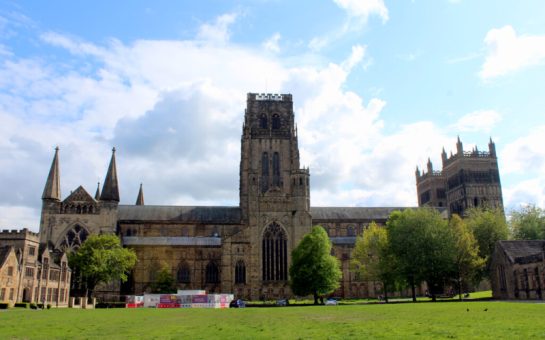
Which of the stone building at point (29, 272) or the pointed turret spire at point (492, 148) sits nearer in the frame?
the stone building at point (29, 272)

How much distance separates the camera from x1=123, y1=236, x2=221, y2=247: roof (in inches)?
3489

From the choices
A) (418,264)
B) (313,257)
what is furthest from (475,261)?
(313,257)

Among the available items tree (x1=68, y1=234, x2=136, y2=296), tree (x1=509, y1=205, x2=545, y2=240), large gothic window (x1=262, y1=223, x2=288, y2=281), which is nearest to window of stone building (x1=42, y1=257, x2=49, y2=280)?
tree (x1=68, y1=234, x2=136, y2=296)

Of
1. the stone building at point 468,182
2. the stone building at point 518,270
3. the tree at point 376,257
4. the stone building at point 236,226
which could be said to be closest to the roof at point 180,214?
the stone building at point 236,226

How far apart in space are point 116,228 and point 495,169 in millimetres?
87112

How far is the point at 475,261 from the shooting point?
2462 inches

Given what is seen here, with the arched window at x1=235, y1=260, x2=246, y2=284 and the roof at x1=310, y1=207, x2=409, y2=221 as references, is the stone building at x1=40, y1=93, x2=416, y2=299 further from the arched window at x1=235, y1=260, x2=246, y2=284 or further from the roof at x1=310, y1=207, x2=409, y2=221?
the roof at x1=310, y1=207, x2=409, y2=221

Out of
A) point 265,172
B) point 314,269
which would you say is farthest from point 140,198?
point 314,269

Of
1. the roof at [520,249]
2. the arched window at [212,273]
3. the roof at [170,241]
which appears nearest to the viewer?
the roof at [520,249]

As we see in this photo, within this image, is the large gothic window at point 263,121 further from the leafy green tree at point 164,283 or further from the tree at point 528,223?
the tree at point 528,223

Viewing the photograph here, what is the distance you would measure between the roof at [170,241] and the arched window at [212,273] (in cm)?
367

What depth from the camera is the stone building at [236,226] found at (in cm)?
8300

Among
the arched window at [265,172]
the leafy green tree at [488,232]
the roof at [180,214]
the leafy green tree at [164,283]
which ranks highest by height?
the arched window at [265,172]

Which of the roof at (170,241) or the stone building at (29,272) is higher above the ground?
the roof at (170,241)
